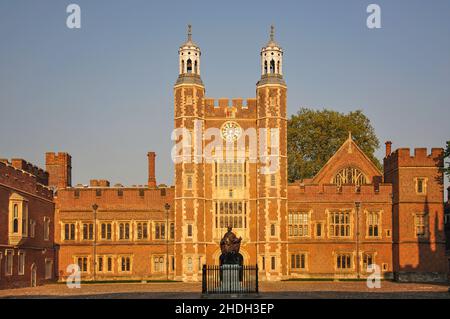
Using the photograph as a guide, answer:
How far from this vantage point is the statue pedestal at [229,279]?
31.9m

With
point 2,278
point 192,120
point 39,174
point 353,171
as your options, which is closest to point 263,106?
point 192,120

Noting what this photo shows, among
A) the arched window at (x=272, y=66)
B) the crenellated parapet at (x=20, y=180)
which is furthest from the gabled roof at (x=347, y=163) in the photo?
the crenellated parapet at (x=20, y=180)

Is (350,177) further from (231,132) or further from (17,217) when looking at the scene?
(17,217)

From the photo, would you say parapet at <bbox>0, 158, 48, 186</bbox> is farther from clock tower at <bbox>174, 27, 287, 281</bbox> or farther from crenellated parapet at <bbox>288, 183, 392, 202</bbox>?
crenellated parapet at <bbox>288, 183, 392, 202</bbox>

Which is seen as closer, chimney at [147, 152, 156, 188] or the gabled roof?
chimney at [147, 152, 156, 188]

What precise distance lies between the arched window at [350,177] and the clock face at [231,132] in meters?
8.53

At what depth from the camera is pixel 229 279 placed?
32156mm

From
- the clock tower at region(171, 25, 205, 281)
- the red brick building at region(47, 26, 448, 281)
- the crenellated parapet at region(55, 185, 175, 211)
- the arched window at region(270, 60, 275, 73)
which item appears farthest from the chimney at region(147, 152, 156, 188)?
the arched window at region(270, 60, 275, 73)

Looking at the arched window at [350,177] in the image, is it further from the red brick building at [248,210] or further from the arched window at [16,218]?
the arched window at [16,218]

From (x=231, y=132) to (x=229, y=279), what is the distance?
19862mm

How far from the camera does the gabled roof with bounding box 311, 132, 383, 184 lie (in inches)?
2147

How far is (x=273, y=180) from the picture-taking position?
49906 mm

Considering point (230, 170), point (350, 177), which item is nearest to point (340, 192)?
point (350, 177)

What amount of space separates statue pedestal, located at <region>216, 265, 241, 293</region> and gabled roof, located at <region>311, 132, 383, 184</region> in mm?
23304
